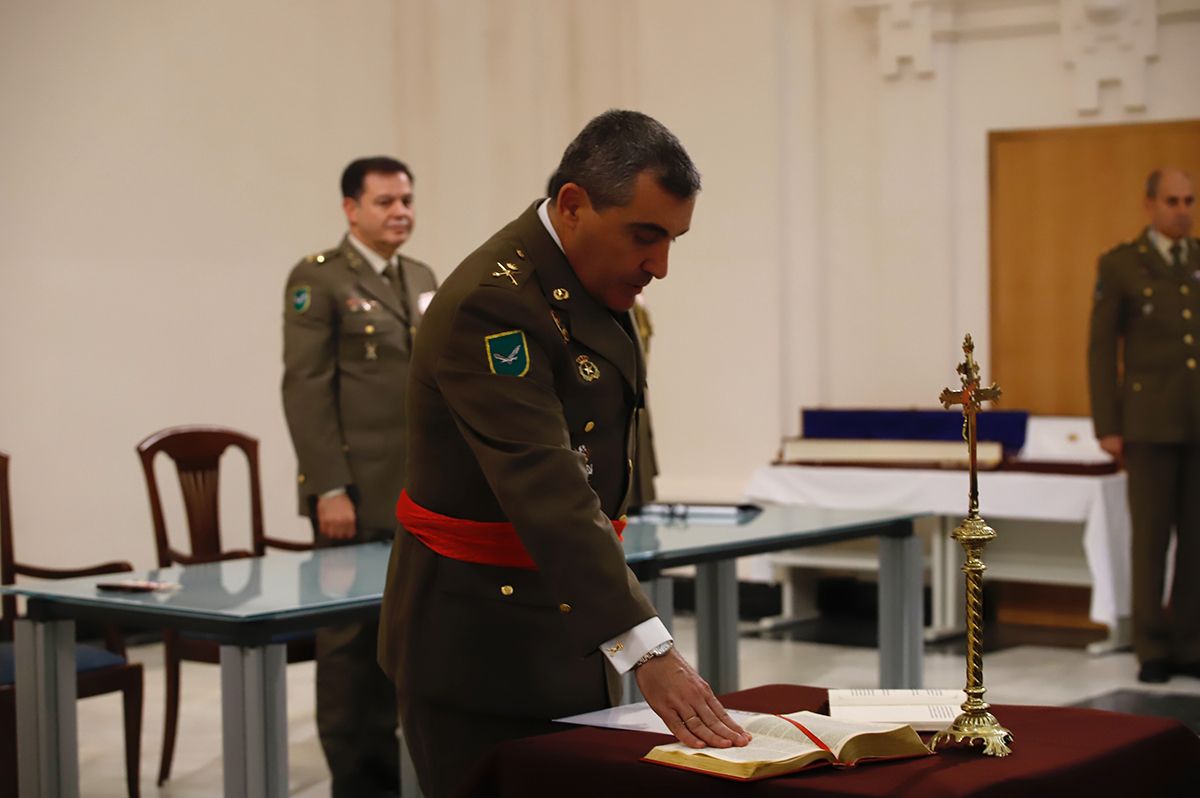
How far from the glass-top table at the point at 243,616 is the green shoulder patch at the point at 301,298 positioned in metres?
0.76

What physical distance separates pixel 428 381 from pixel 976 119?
18.0 feet

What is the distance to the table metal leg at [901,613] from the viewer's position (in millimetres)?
4309

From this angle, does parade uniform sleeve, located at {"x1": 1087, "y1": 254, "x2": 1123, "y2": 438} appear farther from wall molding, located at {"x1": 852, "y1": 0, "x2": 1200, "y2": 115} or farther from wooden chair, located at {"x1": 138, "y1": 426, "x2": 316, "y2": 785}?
wooden chair, located at {"x1": 138, "y1": 426, "x2": 316, "y2": 785}

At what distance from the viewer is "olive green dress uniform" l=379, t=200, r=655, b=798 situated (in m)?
1.85

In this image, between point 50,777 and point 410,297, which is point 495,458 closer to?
point 50,777

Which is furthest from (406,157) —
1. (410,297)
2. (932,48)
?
(410,297)

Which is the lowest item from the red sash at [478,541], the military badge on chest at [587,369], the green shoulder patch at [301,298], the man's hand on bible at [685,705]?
the man's hand on bible at [685,705]

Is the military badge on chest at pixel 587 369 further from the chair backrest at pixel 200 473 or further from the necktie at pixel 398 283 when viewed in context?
the chair backrest at pixel 200 473

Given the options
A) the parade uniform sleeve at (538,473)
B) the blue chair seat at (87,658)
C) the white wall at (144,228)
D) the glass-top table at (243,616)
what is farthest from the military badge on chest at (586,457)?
the white wall at (144,228)

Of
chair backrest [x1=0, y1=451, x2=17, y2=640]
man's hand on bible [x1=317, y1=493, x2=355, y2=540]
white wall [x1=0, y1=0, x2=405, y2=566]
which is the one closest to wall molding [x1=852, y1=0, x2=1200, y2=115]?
white wall [x1=0, y1=0, x2=405, y2=566]

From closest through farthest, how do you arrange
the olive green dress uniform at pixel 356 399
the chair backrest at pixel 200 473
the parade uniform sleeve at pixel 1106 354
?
the olive green dress uniform at pixel 356 399 → the chair backrest at pixel 200 473 → the parade uniform sleeve at pixel 1106 354

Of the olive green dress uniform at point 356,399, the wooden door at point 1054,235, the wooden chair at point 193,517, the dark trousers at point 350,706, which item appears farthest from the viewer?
the wooden door at point 1054,235

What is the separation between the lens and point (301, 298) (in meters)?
4.34

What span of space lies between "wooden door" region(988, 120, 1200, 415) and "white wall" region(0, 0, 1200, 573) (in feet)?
0.27
